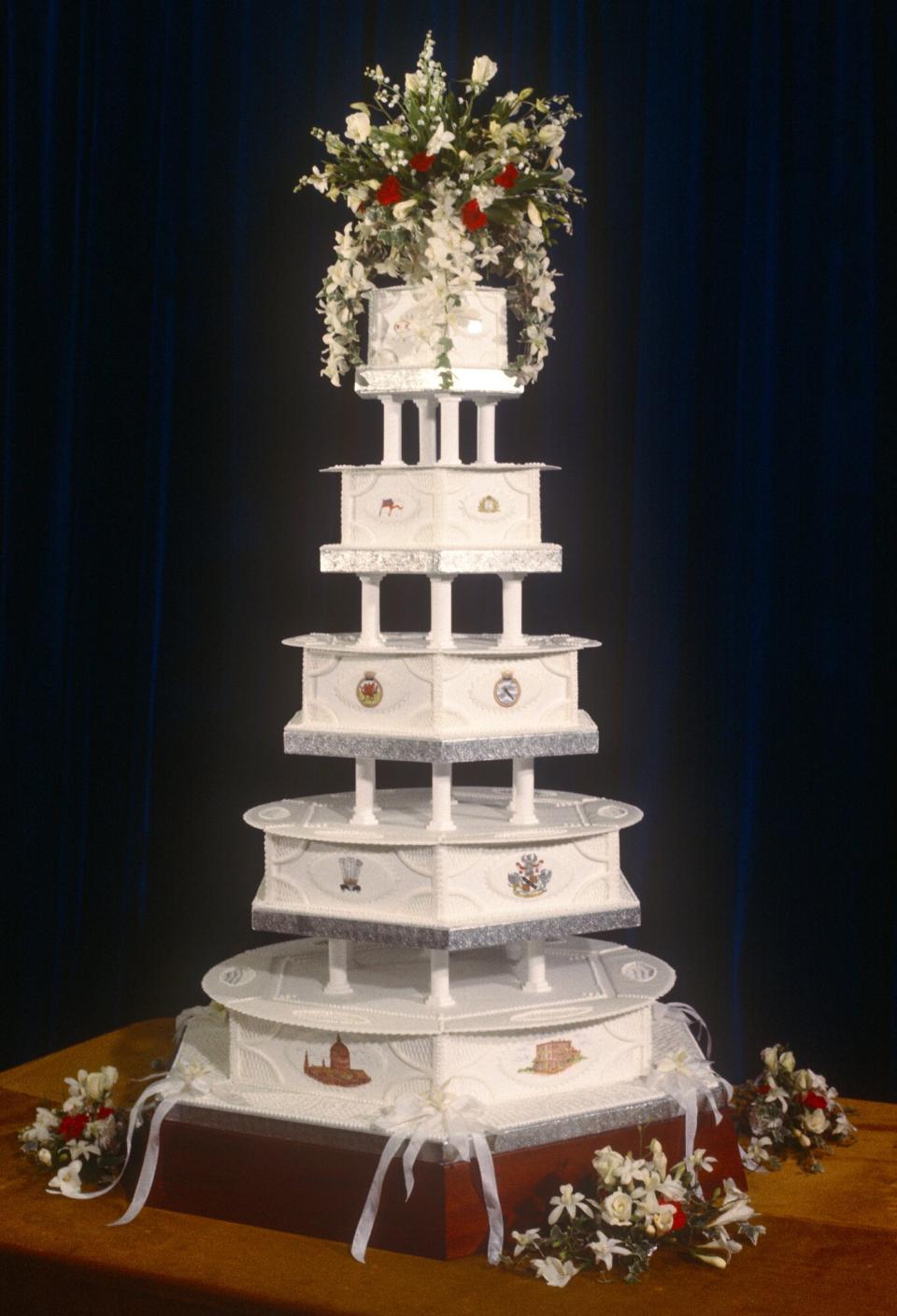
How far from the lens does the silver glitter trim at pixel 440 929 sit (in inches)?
170

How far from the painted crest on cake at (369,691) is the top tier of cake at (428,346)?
2.58 feet

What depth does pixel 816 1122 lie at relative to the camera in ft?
15.8

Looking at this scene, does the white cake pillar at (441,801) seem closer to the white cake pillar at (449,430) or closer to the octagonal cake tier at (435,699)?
the octagonal cake tier at (435,699)

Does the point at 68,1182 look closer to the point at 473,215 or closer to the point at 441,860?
the point at 441,860

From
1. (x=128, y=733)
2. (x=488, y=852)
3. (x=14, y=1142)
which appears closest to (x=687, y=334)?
(x=488, y=852)

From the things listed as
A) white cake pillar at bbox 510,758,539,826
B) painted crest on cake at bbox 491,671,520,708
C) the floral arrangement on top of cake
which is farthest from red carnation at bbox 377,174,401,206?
white cake pillar at bbox 510,758,539,826

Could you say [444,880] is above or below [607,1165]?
above

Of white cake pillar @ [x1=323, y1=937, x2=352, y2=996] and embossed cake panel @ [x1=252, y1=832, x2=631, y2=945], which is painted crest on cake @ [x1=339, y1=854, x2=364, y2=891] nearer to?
embossed cake panel @ [x1=252, y1=832, x2=631, y2=945]

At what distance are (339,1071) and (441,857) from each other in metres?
0.65

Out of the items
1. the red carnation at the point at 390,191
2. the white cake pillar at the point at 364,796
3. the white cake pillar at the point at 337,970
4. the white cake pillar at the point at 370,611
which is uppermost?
the red carnation at the point at 390,191

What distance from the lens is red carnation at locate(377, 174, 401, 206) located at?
4.27 m

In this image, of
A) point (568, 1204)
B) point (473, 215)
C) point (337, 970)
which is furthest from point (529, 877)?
point (473, 215)

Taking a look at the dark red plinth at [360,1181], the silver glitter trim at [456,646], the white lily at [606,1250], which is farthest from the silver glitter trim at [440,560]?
the white lily at [606,1250]

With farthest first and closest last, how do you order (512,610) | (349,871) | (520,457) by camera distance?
(520,457) < (512,610) < (349,871)
